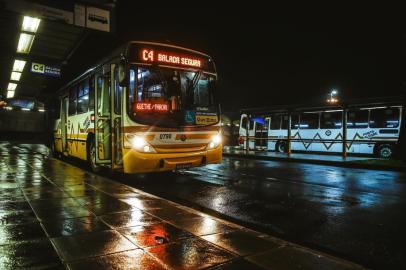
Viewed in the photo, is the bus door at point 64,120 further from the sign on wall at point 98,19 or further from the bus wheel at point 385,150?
the bus wheel at point 385,150

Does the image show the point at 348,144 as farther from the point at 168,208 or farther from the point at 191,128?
the point at 168,208

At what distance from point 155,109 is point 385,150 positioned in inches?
539

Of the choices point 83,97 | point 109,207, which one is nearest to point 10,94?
point 83,97

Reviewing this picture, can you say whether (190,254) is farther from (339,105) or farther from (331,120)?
(331,120)

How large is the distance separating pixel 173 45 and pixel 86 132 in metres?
4.62

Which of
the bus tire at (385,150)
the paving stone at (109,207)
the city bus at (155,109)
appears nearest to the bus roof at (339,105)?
the bus tire at (385,150)

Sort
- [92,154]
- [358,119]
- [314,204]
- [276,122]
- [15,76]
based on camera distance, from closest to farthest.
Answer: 1. [314,204]
2. [92,154]
3. [358,119]
4. [276,122]
5. [15,76]

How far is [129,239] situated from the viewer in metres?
4.70

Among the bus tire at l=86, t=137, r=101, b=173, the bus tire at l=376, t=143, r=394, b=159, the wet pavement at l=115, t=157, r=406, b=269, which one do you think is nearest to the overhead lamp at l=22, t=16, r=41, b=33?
the bus tire at l=86, t=137, r=101, b=173

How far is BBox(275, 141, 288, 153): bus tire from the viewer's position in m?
23.3

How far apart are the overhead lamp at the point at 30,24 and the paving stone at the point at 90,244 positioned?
12871 mm

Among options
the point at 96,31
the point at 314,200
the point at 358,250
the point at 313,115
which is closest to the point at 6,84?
the point at 96,31

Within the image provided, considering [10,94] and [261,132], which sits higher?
[10,94]

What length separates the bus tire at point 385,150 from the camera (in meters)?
17.8
